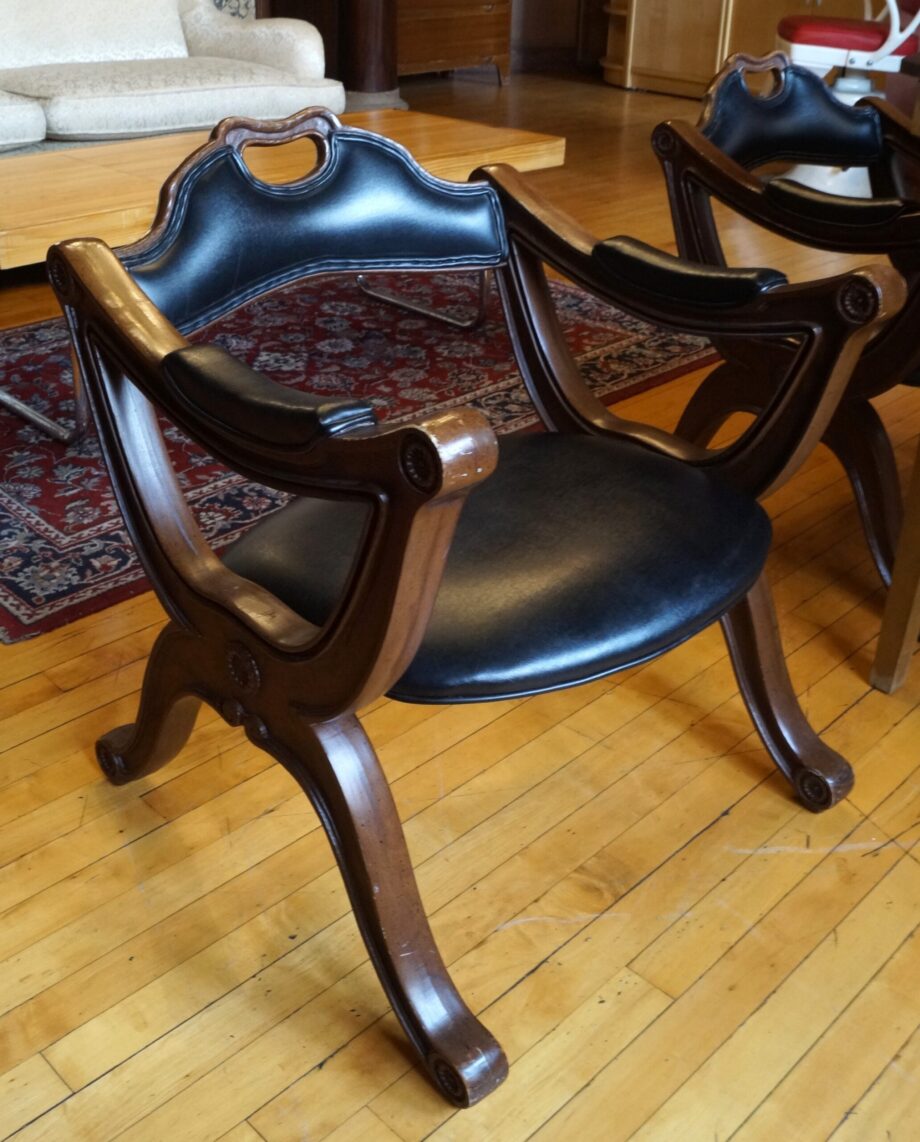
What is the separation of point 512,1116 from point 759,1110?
0.21 metres

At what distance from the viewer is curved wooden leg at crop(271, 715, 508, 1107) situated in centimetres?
100

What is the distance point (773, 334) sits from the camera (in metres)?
1.17

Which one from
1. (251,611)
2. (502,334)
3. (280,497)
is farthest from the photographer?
(502,334)

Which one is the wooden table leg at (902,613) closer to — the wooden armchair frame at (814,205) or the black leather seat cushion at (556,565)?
the wooden armchair frame at (814,205)

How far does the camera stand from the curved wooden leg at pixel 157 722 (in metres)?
1.19

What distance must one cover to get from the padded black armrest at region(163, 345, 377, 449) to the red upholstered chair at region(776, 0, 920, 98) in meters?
3.87

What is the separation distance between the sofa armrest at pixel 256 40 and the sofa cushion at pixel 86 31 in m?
0.07

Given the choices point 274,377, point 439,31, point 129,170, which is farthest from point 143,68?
point 439,31

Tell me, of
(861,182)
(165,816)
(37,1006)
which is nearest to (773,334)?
(165,816)

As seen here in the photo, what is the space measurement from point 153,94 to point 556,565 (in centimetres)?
295

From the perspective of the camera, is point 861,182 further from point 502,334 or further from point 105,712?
point 105,712

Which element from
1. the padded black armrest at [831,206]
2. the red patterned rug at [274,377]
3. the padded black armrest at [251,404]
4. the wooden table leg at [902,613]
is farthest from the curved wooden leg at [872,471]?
the padded black armrest at [251,404]

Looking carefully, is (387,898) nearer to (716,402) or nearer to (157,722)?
(157,722)

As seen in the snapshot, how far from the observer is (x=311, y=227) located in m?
1.26
